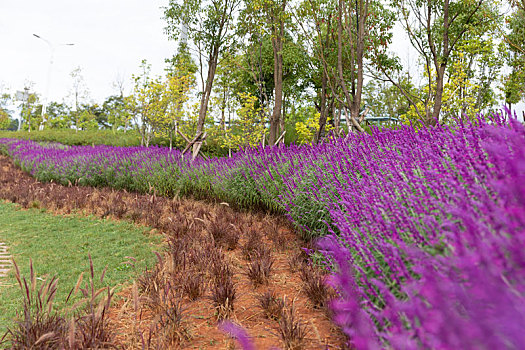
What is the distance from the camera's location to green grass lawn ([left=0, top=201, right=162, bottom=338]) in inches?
160

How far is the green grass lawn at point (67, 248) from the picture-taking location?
4.07 meters

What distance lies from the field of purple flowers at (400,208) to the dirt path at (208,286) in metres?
0.36

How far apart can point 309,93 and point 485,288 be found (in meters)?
26.8

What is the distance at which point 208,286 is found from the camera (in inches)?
142

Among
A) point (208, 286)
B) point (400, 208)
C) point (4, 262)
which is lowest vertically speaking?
point (4, 262)

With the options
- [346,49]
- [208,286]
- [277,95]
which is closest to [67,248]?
[208,286]

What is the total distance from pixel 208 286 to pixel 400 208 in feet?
7.16

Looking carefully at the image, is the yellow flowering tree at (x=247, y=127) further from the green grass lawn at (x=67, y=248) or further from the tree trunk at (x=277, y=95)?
the green grass lawn at (x=67, y=248)

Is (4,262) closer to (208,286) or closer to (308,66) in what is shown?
(208,286)

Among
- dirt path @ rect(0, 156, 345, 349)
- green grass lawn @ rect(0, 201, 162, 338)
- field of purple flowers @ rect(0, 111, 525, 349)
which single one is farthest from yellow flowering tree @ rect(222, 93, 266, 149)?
green grass lawn @ rect(0, 201, 162, 338)

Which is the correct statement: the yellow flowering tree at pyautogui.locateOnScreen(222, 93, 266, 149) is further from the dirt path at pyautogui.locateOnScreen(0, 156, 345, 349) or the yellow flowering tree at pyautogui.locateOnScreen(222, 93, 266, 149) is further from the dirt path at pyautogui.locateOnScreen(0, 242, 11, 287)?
the dirt path at pyautogui.locateOnScreen(0, 242, 11, 287)

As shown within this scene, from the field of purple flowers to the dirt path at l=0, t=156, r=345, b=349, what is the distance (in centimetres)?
36

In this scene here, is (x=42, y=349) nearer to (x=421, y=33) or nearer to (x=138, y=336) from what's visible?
(x=138, y=336)

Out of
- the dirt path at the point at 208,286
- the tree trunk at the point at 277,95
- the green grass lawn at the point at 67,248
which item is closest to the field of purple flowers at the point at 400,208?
the dirt path at the point at 208,286
